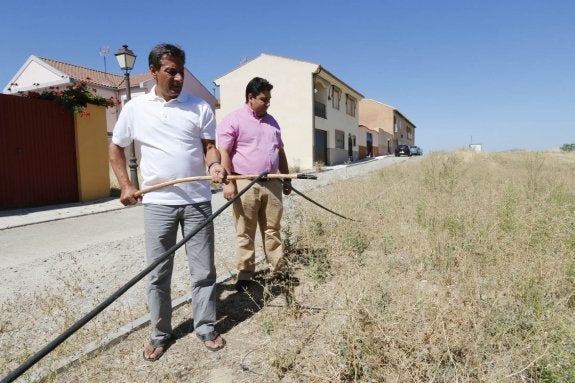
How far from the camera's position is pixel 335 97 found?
2778 centimetres

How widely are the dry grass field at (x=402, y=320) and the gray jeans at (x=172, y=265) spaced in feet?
0.63

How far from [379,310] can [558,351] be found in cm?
94

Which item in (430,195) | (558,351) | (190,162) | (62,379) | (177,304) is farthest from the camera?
(430,195)

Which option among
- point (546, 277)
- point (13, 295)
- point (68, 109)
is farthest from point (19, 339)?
point (68, 109)

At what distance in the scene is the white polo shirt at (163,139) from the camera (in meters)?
2.51

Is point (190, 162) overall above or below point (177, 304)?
above

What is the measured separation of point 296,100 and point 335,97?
581 cm

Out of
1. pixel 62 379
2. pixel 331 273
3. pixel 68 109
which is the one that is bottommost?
pixel 62 379

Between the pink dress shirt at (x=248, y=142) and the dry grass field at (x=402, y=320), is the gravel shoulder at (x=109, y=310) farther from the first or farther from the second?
the pink dress shirt at (x=248, y=142)

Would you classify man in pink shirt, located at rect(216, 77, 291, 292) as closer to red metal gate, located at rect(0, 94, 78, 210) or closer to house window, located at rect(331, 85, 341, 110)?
red metal gate, located at rect(0, 94, 78, 210)

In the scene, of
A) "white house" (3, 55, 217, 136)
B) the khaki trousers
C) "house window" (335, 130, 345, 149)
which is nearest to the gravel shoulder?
the khaki trousers

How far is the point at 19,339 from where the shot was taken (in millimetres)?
2789

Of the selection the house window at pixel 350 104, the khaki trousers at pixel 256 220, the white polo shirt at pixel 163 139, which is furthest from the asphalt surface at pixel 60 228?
the house window at pixel 350 104

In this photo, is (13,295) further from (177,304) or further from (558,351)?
(558,351)
